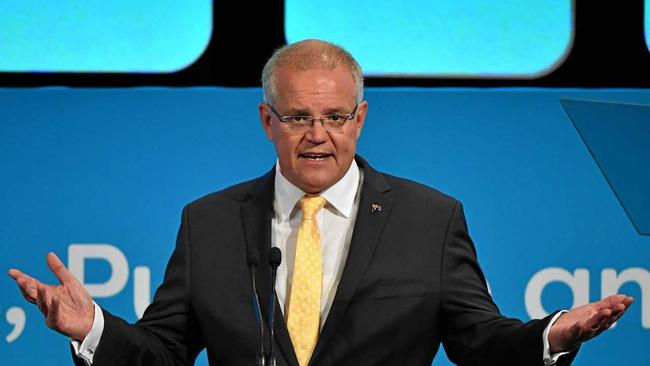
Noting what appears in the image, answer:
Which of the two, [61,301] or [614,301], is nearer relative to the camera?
[614,301]

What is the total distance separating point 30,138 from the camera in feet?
10.3

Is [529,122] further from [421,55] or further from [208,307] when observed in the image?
[208,307]

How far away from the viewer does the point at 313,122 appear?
7.47 ft

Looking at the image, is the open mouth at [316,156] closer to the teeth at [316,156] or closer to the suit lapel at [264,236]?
the teeth at [316,156]

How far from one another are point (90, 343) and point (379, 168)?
50.1 inches

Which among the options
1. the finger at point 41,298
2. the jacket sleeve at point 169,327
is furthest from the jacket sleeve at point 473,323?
the finger at point 41,298

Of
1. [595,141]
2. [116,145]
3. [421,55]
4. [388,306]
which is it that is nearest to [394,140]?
[421,55]

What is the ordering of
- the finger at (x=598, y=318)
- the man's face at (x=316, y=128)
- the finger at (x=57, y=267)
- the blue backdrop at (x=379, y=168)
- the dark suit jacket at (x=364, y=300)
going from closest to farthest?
1. the finger at (x=598, y=318)
2. the finger at (x=57, y=267)
3. the dark suit jacket at (x=364, y=300)
4. the man's face at (x=316, y=128)
5. the blue backdrop at (x=379, y=168)

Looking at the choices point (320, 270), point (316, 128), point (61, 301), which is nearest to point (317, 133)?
point (316, 128)

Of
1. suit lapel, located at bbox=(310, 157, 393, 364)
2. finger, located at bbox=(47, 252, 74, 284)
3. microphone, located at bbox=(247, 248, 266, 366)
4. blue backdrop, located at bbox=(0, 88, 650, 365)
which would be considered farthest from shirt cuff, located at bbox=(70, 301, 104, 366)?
blue backdrop, located at bbox=(0, 88, 650, 365)

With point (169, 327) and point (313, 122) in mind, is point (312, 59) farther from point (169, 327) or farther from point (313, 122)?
point (169, 327)

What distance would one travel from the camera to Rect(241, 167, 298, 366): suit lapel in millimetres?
2166

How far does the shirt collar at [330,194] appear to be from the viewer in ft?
7.68

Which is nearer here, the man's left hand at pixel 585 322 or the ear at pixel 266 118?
the man's left hand at pixel 585 322
